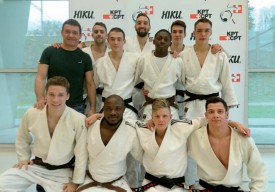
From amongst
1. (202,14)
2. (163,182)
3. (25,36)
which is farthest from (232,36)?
(25,36)

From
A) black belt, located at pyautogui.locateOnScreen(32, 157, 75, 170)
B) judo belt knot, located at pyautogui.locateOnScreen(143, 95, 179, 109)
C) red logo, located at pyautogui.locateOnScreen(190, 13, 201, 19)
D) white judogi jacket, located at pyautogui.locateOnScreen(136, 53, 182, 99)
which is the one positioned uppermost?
red logo, located at pyautogui.locateOnScreen(190, 13, 201, 19)

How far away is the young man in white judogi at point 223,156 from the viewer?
2.80 metres

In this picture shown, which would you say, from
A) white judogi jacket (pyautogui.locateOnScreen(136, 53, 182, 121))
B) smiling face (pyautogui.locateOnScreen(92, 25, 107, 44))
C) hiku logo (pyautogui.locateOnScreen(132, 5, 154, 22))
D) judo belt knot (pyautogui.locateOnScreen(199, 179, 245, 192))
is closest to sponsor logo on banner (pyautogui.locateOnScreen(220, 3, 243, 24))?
hiku logo (pyautogui.locateOnScreen(132, 5, 154, 22))

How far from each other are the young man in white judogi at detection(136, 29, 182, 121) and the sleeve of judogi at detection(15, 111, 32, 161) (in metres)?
1.23

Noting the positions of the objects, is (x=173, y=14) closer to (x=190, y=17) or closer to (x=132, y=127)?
(x=190, y=17)

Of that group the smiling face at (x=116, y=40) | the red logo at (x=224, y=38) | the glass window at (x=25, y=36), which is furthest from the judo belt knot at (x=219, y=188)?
the glass window at (x=25, y=36)

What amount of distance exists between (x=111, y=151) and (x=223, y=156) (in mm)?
1000

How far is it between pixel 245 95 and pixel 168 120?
107 inches

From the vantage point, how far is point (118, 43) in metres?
3.62

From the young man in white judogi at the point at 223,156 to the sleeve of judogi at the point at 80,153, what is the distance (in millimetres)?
1048

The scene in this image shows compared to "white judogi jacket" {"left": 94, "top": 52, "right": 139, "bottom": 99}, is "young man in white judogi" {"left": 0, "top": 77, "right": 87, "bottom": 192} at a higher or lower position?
lower

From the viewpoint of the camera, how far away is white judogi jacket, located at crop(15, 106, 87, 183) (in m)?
3.05

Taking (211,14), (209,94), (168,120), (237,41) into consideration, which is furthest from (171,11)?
(168,120)

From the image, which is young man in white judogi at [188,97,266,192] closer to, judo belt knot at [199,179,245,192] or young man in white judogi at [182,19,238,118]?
judo belt knot at [199,179,245,192]
